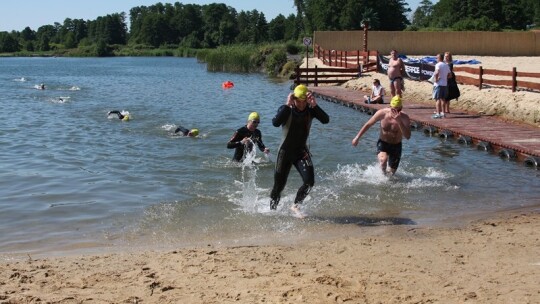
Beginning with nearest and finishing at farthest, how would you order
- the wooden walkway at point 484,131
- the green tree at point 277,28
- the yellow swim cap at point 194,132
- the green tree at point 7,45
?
1. the wooden walkway at point 484,131
2. the yellow swim cap at point 194,132
3. the green tree at point 277,28
4. the green tree at point 7,45

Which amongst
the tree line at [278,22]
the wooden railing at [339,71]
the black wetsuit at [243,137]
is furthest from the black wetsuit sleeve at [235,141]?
the tree line at [278,22]

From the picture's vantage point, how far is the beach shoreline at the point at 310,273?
5312 mm

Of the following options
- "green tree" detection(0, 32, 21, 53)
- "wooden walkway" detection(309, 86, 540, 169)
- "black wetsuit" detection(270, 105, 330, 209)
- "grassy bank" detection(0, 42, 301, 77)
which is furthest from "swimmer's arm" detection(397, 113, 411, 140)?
"green tree" detection(0, 32, 21, 53)

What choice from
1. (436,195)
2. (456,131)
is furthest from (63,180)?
(456,131)

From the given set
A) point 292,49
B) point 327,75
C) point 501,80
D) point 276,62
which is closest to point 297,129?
point 501,80

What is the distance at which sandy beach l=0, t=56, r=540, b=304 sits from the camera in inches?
→ 209

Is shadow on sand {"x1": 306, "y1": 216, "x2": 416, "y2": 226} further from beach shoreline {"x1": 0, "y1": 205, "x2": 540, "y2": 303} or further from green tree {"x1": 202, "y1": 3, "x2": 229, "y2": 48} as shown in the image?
green tree {"x1": 202, "y1": 3, "x2": 229, "y2": 48}

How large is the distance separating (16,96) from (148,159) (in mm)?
20478

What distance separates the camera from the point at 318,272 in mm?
5969

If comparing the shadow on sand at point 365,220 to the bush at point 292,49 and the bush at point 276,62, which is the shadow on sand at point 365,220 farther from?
the bush at point 292,49

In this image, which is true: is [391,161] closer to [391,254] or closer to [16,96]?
[391,254]

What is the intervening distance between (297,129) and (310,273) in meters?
2.63

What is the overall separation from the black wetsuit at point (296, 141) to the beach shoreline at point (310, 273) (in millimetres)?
1224

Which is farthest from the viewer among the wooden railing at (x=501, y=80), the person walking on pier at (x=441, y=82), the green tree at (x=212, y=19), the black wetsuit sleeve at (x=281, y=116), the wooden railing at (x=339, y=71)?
the green tree at (x=212, y=19)
